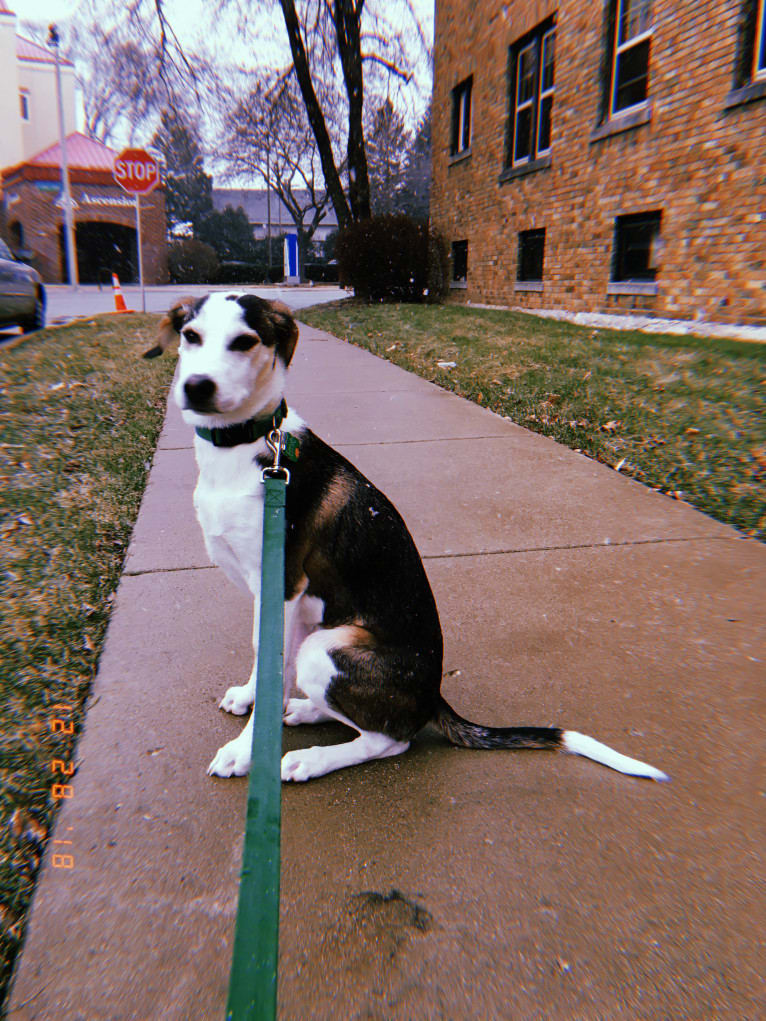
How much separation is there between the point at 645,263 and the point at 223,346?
1052 cm

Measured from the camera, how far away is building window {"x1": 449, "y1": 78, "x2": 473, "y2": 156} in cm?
1783

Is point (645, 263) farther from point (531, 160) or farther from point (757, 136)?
point (531, 160)

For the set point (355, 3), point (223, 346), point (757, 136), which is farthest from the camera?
point (355, 3)

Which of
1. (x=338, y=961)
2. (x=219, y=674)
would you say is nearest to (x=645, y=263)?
(x=219, y=674)

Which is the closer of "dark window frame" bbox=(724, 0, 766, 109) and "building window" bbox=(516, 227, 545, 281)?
A: "dark window frame" bbox=(724, 0, 766, 109)

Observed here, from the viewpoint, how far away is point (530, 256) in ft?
49.0

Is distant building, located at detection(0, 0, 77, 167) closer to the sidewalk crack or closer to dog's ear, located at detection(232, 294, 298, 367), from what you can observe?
the sidewalk crack

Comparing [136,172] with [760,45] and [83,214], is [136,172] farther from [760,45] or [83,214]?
[83,214]

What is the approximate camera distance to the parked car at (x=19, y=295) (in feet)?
39.9

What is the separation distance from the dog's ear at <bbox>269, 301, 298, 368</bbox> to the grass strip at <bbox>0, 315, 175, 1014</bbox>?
1415mm

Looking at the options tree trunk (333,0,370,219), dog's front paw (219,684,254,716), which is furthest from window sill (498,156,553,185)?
dog's front paw (219,684,254,716)

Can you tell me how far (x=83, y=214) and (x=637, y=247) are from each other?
37.0 metres

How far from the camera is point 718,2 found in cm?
912

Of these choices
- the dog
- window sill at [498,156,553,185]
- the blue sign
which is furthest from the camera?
the blue sign
